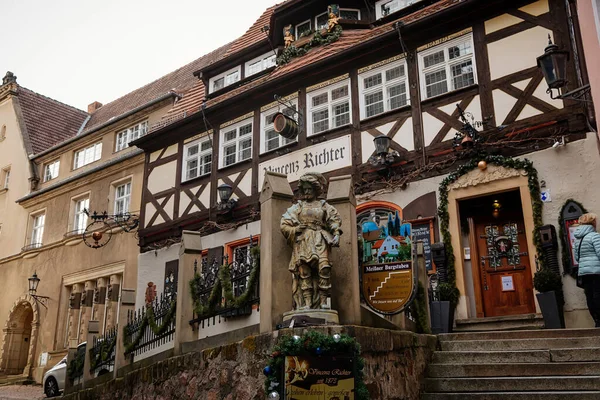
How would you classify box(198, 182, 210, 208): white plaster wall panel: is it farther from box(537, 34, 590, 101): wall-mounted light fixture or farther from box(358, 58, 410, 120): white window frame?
box(537, 34, 590, 101): wall-mounted light fixture

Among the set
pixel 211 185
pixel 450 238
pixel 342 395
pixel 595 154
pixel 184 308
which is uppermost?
pixel 211 185

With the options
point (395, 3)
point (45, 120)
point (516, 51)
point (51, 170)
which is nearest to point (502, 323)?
point (516, 51)

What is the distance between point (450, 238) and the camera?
1104 centimetres

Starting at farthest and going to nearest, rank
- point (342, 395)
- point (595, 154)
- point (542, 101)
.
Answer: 1. point (542, 101)
2. point (595, 154)
3. point (342, 395)

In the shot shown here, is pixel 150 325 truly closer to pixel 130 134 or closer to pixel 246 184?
pixel 246 184

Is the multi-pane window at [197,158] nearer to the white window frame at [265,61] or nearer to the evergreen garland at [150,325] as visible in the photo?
the white window frame at [265,61]

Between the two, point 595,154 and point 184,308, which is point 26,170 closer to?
point 184,308

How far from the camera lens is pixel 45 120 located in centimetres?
2714

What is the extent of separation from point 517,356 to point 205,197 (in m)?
10.4

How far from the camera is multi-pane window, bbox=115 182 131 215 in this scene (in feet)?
64.1

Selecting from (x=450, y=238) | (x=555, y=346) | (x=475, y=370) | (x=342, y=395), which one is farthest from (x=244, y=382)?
(x=450, y=238)

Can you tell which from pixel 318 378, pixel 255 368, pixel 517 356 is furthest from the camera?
pixel 517 356

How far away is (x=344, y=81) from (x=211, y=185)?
459 cm

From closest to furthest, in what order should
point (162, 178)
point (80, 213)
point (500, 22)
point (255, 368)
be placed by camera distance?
point (255, 368) < point (500, 22) < point (162, 178) < point (80, 213)
